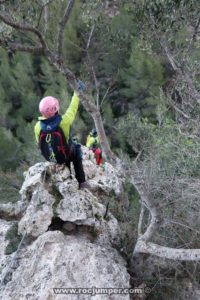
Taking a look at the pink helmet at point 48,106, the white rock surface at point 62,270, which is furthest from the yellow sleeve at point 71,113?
the white rock surface at point 62,270

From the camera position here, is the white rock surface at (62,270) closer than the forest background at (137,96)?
Yes

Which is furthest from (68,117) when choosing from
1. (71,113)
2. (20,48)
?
(20,48)

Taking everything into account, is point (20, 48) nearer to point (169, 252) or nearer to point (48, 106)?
point (48, 106)

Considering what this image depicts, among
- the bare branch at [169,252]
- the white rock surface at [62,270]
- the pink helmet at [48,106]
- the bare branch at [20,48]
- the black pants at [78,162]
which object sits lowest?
the bare branch at [169,252]

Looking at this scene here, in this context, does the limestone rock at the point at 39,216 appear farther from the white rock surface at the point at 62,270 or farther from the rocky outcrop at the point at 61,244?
the white rock surface at the point at 62,270

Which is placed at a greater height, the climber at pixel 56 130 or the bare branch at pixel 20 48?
the bare branch at pixel 20 48

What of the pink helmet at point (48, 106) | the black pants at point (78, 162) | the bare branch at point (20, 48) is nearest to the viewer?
the bare branch at point (20, 48)

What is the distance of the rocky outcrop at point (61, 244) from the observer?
4.86 meters

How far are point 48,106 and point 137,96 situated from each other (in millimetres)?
16050

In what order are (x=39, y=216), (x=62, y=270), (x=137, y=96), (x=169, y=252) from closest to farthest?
(x=62, y=270)
(x=169, y=252)
(x=39, y=216)
(x=137, y=96)

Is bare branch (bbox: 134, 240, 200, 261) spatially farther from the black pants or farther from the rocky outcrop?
the black pants

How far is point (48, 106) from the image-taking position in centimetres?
480

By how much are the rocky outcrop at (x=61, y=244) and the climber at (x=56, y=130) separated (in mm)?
645

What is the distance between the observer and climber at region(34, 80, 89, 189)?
4.81 m
